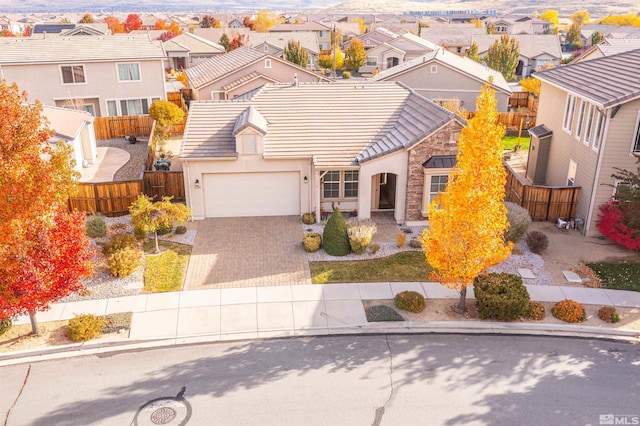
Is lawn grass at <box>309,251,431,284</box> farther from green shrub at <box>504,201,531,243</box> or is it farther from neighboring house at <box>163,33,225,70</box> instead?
neighboring house at <box>163,33,225,70</box>

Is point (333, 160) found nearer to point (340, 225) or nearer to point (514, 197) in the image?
point (340, 225)

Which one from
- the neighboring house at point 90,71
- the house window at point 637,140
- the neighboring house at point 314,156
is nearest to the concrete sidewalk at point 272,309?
the neighboring house at point 314,156

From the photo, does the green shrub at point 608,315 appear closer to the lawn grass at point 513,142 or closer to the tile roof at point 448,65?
the lawn grass at point 513,142

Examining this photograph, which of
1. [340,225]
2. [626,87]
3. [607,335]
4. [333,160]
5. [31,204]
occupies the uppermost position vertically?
[626,87]

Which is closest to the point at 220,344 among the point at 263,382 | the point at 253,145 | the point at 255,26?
the point at 263,382

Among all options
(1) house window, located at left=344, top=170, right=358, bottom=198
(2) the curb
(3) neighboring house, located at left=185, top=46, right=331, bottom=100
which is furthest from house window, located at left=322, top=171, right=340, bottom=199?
(3) neighboring house, located at left=185, top=46, right=331, bottom=100

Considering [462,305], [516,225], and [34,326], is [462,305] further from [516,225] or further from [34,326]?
[34,326]

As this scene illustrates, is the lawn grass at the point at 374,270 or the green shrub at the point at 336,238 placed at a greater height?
the green shrub at the point at 336,238
